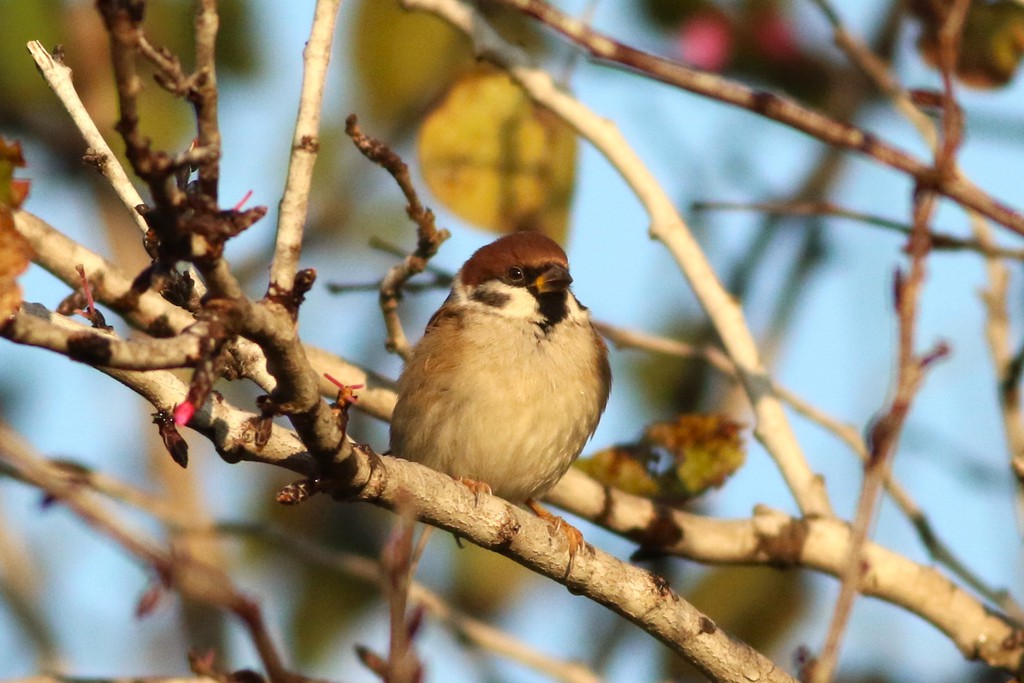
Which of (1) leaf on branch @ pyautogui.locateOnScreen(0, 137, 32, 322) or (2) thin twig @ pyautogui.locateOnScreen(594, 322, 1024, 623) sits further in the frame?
(2) thin twig @ pyautogui.locateOnScreen(594, 322, 1024, 623)

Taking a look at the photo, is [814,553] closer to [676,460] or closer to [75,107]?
[676,460]

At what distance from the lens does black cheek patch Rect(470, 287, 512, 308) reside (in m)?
4.67

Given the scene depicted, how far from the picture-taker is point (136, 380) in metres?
2.70

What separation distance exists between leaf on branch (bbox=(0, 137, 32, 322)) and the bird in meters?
2.28

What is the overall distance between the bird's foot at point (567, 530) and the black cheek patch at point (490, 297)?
731mm

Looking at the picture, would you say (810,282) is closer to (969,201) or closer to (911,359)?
(969,201)

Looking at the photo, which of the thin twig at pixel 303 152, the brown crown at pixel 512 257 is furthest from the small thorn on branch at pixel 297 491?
the brown crown at pixel 512 257

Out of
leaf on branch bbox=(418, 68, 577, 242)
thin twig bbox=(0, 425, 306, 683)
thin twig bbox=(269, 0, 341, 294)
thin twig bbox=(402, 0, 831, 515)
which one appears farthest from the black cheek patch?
thin twig bbox=(0, 425, 306, 683)

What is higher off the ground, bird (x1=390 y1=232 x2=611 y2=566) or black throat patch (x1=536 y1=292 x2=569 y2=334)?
black throat patch (x1=536 y1=292 x2=569 y2=334)

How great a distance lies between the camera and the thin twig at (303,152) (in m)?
2.34

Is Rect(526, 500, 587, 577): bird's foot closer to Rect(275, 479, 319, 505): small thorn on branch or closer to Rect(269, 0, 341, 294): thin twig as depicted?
Rect(275, 479, 319, 505): small thorn on branch

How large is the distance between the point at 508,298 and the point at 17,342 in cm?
282

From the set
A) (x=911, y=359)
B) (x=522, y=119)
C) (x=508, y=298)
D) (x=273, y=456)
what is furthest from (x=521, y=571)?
(x=911, y=359)

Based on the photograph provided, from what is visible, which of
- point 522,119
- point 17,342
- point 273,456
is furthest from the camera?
point 522,119
